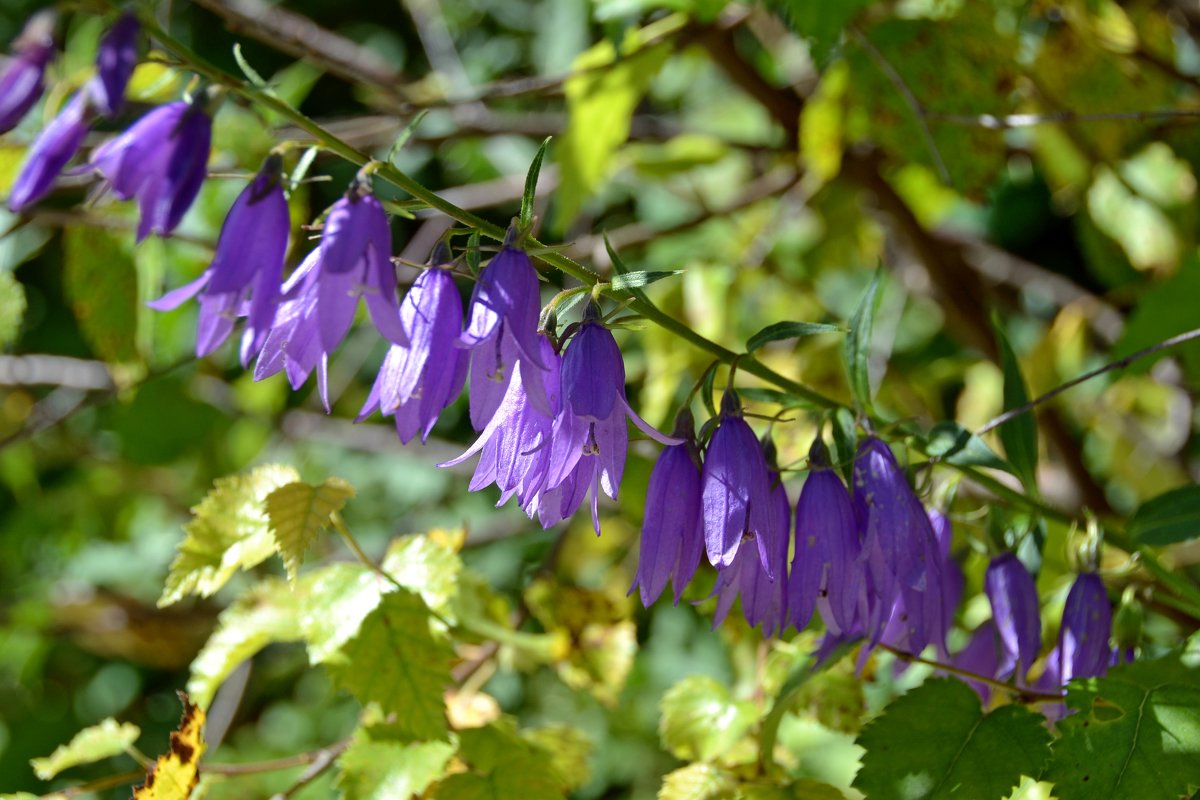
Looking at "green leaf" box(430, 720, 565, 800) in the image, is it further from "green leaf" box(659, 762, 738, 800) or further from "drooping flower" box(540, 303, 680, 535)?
"drooping flower" box(540, 303, 680, 535)

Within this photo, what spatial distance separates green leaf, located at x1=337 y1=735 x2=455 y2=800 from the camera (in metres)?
1.49

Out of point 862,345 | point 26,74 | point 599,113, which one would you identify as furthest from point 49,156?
point 599,113

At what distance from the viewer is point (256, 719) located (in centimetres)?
385

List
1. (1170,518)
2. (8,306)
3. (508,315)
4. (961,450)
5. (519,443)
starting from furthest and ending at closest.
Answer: (8,306), (1170,518), (961,450), (519,443), (508,315)

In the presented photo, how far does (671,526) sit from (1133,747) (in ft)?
1.82

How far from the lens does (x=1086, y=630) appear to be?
4.71 ft

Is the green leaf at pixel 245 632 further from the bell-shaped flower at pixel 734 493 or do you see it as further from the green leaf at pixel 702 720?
the bell-shaped flower at pixel 734 493

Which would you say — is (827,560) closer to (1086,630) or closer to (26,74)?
(1086,630)

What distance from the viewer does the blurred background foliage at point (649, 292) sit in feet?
6.77

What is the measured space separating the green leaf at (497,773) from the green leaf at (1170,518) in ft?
2.94

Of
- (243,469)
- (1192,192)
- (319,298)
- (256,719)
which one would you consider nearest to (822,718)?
(319,298)

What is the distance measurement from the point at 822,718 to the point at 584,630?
560 millimetres

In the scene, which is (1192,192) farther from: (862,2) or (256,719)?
(256,719)

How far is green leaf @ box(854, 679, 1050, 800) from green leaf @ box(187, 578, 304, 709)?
2.79 ft
